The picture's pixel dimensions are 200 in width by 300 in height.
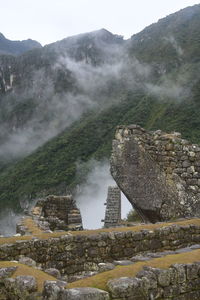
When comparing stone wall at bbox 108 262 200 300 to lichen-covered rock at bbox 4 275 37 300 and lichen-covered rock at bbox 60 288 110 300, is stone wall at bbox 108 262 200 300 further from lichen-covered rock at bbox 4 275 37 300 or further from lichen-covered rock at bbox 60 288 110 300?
lichen-covered rock at bbox 4 275 37 300

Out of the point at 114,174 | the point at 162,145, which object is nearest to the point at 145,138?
the point at 162,145

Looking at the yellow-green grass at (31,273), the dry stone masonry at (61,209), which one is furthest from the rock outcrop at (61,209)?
the yellow-green grass at (31,273)

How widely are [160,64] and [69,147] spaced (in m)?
40.9

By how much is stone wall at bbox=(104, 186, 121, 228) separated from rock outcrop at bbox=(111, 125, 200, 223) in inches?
296

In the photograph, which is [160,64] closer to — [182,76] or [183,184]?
[182,76]

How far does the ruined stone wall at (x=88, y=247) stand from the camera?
6184mm

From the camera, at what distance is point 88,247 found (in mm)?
6473

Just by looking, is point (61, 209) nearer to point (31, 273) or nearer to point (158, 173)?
point (158, 173)

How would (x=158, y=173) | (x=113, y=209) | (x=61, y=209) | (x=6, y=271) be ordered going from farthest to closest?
(x=113, y=209) < (x=61, y=209) < (x=158, y=173) < (x=6, y=271)

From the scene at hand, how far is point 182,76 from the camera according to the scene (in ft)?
324

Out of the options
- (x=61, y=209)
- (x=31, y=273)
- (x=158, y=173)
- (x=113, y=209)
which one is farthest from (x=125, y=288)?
(x=113, y=209)

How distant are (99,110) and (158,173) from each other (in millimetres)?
112020

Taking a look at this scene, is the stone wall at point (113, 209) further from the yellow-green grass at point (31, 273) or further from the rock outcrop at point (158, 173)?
the yellow-green grass at point (31, 273)

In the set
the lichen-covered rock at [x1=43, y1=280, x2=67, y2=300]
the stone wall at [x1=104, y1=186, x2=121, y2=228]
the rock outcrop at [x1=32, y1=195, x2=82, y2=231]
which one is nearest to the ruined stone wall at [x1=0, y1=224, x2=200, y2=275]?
the lichen-covered rock at [x1=43, y1=280, x2=67, y2=300]
